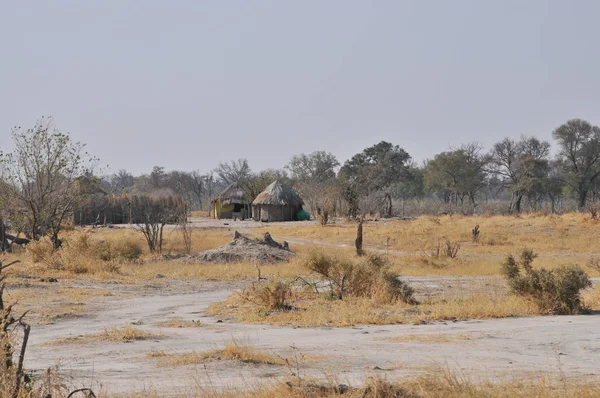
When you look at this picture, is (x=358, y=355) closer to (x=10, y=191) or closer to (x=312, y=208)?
(x=10, y=191)

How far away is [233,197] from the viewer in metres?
64.5

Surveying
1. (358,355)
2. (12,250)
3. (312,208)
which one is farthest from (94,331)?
(312,208)

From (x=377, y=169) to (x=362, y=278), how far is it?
57.4 m

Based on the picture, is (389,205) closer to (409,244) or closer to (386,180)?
(386,180)

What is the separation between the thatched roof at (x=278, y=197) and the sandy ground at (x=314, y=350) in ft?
133

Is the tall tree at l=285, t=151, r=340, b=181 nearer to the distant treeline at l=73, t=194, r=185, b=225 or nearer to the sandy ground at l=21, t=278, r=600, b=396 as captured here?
the distant treeline at l=73, t=194, r=185, b=225

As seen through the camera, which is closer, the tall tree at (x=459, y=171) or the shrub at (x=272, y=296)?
the shrub at (x=272, y=296)

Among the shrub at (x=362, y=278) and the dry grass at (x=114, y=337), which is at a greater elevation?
the shrub at (x=362, y=278)

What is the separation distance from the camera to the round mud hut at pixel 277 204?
55875 mm

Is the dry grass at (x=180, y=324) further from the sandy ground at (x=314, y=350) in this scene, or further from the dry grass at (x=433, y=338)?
the dry grass at (x=433, y=338)

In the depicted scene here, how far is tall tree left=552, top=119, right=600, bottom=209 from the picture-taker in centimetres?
6425

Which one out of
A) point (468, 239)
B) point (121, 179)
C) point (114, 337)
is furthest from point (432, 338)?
point (121, 179)

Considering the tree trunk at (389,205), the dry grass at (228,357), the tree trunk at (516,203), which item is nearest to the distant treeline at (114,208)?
the tree trunk at (389,205)

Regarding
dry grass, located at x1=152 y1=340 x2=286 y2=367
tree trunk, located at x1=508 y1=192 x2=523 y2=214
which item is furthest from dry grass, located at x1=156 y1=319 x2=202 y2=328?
tree trunk, located at x1=508 y1=192 x2=523 y2=214
